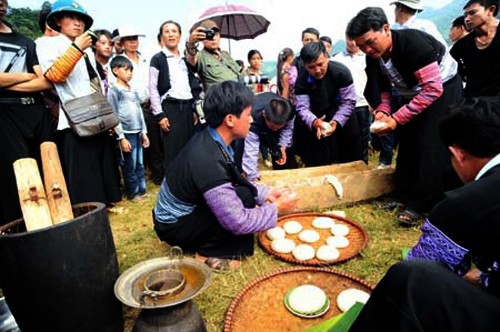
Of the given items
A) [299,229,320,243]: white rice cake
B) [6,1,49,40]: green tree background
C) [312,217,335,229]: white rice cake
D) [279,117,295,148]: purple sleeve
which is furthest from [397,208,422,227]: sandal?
[6,1,49,40]: green tree background

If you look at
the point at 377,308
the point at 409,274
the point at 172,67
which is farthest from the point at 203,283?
the point at 172,67

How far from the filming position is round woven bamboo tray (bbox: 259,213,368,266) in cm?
270

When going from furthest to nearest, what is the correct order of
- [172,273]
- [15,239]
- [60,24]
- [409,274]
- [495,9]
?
[495,9] < [60,24] < [172,273] < [15,239] < [409,274]

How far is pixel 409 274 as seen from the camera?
3.90 feet

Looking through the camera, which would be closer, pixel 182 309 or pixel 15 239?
pixel 15 239

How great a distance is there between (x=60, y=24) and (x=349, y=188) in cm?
336

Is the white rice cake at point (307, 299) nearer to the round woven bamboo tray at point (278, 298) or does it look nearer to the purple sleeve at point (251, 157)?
the round woven bamboo tray at point (278, 298)

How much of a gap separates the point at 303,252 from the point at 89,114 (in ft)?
7.95

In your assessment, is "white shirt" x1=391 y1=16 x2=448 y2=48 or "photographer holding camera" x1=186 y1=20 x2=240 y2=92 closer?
"white shirt" x1=391 y1=16 x2=448 y2=48

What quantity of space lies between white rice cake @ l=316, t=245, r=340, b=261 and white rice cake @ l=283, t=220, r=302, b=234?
388mm

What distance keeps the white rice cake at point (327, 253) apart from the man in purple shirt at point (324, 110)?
5.58ft

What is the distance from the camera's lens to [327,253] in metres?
2.73

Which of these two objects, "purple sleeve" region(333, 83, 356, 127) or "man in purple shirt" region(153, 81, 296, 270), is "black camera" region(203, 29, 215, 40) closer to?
"purple sleeve" region(333, 83, 356, 127)

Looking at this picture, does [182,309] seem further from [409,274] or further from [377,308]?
[409,274]
